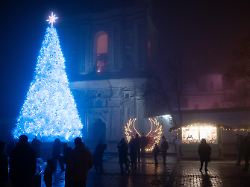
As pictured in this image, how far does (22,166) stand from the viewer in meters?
8.69

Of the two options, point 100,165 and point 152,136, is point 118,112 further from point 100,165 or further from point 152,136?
point 100,165

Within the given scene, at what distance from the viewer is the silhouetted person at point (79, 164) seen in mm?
8513

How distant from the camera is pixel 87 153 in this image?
28.9ft

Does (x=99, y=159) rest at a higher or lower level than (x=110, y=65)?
lower

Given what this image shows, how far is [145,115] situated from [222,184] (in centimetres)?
2343

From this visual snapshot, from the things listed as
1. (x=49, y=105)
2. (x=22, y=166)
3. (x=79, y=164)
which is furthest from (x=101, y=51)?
(x=79, y=164)

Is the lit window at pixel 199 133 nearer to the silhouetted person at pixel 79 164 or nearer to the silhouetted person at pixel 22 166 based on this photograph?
the silhouetted person at pixel 79 164

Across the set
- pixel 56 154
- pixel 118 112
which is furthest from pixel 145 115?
pixel 56 154

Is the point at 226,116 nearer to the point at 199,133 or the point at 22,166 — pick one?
the point at 199,133

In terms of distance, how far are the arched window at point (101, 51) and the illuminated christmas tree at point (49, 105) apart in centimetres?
1075

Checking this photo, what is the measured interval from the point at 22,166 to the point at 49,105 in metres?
20.2

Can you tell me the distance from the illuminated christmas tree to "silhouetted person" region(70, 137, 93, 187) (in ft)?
65.7

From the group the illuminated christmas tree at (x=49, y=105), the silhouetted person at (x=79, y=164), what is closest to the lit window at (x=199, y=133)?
the illuminated christmas tree at (x=49, y=105)

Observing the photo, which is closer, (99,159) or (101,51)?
(99,159)
